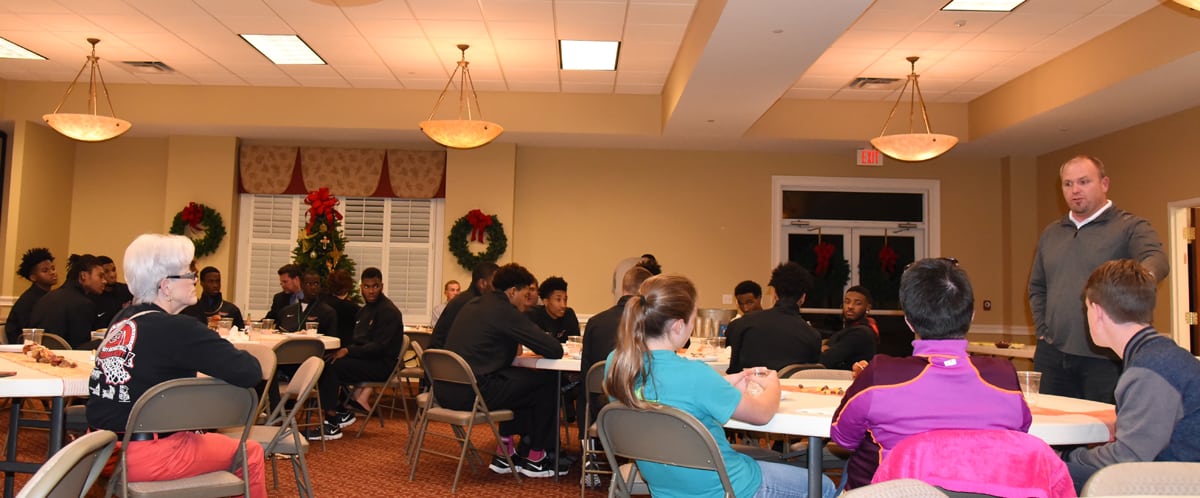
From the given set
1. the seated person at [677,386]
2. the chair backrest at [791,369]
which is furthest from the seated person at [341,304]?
the seated person at [677,386]

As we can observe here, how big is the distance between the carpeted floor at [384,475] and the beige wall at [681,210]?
4.75 m

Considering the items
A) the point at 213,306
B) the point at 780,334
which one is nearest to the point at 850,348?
the point at 780,334

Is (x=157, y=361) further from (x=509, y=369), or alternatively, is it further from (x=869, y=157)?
(x=869, y=157)

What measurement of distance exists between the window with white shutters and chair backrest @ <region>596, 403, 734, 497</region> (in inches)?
352

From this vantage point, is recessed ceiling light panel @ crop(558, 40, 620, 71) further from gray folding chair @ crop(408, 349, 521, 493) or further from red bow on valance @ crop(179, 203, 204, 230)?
red bow on valance @ crop(179, 203, 204, 230)

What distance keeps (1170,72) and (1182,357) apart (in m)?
5.85

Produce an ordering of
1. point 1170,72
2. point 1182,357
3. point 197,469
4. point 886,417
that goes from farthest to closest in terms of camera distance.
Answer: point 1170,72, point 197,469, point 1182,357, point 886,417

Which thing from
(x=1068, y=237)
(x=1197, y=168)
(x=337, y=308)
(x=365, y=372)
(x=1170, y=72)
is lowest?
(x=365, y=372)

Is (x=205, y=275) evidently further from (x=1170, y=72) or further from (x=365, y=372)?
(x=1170, y=72)

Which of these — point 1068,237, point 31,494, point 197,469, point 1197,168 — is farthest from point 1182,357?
point 1197,168

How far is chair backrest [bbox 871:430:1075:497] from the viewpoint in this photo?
2.11 meters

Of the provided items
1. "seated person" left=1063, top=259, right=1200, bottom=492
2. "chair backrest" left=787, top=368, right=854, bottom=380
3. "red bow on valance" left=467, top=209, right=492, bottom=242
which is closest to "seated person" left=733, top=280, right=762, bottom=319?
"chair backrest" left=787, top=368, right=854, bottom=380

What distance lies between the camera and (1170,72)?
23.6ft

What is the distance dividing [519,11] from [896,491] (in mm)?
6575
